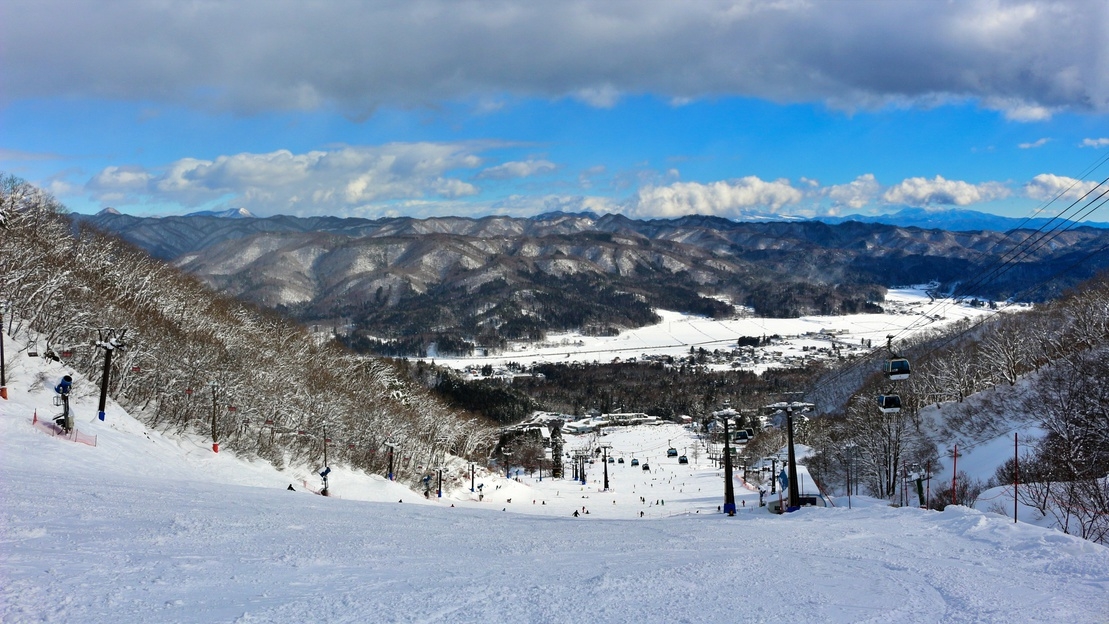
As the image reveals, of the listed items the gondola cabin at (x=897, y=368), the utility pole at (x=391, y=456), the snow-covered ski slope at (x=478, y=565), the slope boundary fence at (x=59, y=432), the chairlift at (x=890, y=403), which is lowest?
the utility pole at (x=391, y=456)

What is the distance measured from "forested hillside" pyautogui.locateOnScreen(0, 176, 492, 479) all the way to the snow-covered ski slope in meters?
25.7

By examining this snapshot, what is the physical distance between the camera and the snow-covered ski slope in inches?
401

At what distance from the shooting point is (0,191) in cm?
5678

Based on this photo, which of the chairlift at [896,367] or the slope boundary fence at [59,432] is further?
the chairlift at [896,367]

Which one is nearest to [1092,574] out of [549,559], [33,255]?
[549,559]

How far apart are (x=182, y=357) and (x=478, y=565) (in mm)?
45902

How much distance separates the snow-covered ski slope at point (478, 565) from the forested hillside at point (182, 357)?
2574 cm

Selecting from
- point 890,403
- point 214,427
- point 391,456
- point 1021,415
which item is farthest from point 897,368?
point 391,456

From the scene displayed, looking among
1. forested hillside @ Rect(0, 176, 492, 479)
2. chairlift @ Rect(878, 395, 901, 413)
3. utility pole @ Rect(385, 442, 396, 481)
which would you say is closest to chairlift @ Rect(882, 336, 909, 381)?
chairlift @ Rect(878, 395, 901, 413)

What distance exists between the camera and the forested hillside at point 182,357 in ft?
150

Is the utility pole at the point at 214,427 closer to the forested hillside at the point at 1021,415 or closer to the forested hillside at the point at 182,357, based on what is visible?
the forested hillside at the point at 182,357

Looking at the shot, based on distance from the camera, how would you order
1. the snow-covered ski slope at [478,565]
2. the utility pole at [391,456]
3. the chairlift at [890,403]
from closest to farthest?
the snow-covered ski slope at [478,565] < the chairlift at [890,403] < the utility pole at [391,456]

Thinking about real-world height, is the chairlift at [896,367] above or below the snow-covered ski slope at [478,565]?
above

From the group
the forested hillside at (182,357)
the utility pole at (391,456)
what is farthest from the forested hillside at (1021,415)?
the forested hillside at (182,357)
